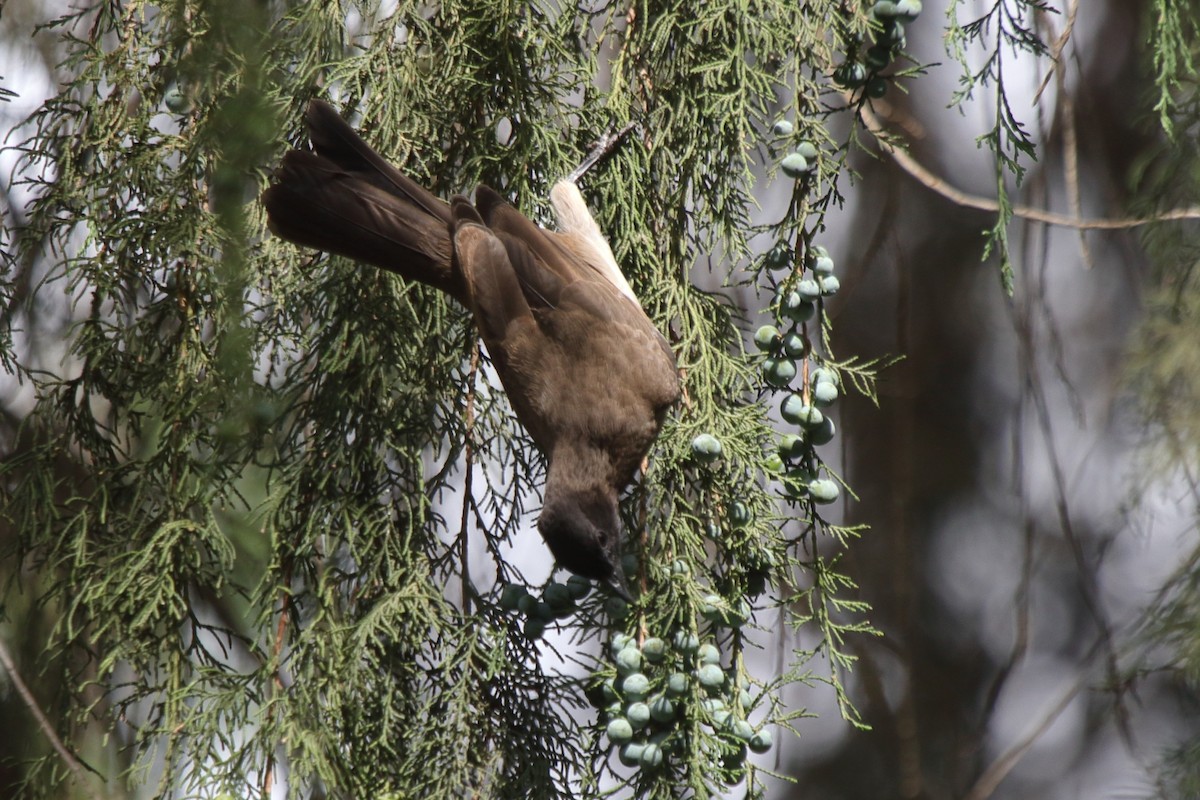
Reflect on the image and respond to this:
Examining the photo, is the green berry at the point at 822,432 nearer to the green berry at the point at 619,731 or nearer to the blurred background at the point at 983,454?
the green berry at the point at 619,731

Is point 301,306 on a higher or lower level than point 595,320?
lower

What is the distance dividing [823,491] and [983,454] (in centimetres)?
286

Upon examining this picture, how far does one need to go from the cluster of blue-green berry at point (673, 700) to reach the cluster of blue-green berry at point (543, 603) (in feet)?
0.75

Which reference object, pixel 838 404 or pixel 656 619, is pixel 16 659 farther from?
pixel 838 404

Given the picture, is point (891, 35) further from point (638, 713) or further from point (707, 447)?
point (638, 713)

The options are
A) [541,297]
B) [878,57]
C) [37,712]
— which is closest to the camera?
[37,712]

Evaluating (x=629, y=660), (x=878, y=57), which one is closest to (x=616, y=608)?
(x=629, y=660)

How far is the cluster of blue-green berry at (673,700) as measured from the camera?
6.89ft

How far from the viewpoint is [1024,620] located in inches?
171

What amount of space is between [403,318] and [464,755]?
939mm

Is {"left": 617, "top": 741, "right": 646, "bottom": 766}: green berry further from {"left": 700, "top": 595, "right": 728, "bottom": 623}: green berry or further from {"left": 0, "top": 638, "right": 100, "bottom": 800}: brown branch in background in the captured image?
{"left": 0, "top": 638, "right": 100, "bottom": 800}: brown branch in background

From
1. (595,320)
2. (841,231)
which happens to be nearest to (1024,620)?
(841,231)

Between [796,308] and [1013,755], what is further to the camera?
[1013,755]

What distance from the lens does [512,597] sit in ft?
7.79
